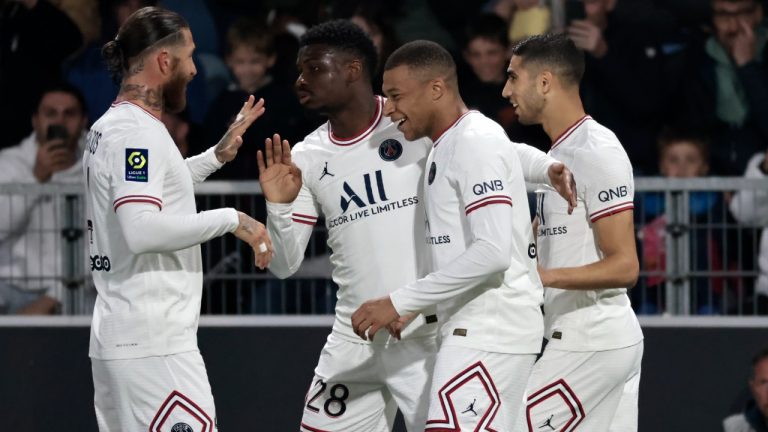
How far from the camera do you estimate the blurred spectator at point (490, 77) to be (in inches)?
341

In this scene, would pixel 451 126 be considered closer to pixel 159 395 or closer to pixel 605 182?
pixel 605 182

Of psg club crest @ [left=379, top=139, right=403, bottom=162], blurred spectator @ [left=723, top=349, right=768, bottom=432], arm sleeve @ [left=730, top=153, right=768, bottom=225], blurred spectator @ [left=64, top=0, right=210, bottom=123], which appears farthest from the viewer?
blurred spectator @ [left=64, top=0, right=210, bottom=123]

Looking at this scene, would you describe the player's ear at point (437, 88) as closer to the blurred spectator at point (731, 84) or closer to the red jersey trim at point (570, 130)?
the red jersey trim at point (570, 130)

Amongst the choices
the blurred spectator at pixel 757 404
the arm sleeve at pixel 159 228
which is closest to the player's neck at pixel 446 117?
the arm sleeve at pixel 159 228

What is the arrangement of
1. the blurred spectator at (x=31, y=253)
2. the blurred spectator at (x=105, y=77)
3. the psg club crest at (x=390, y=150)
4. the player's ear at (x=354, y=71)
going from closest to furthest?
the psg club crest at (x=390, y=150), the player's ear at (x=354, y=71), the blurred spectator at (x=31, y=253), the blurred spectator at (x=105, y=77)

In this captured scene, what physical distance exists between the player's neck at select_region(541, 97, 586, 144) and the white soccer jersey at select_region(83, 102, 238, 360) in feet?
4.58

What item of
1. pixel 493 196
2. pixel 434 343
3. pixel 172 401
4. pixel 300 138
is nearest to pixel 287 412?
pixel 300 138

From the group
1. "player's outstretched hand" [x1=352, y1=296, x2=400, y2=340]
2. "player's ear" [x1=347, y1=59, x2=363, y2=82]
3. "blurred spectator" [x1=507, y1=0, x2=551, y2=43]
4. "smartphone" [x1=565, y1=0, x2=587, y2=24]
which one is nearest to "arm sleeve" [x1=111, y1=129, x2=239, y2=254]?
"player's outstretched hand" [x1=352, y1=296, x2=400, y2=340]

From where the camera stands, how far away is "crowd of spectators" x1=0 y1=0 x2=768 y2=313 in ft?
28.5

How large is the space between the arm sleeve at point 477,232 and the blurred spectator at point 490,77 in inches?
141

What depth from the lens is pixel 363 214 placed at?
231 inches

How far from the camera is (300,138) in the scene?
870 centimetres

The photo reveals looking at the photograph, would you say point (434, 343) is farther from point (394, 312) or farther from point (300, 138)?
Result: point (300, 138)

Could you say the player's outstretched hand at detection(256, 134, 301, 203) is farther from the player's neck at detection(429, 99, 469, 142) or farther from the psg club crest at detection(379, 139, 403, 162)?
the player's neck at detection(429, 99, 469, 142)
